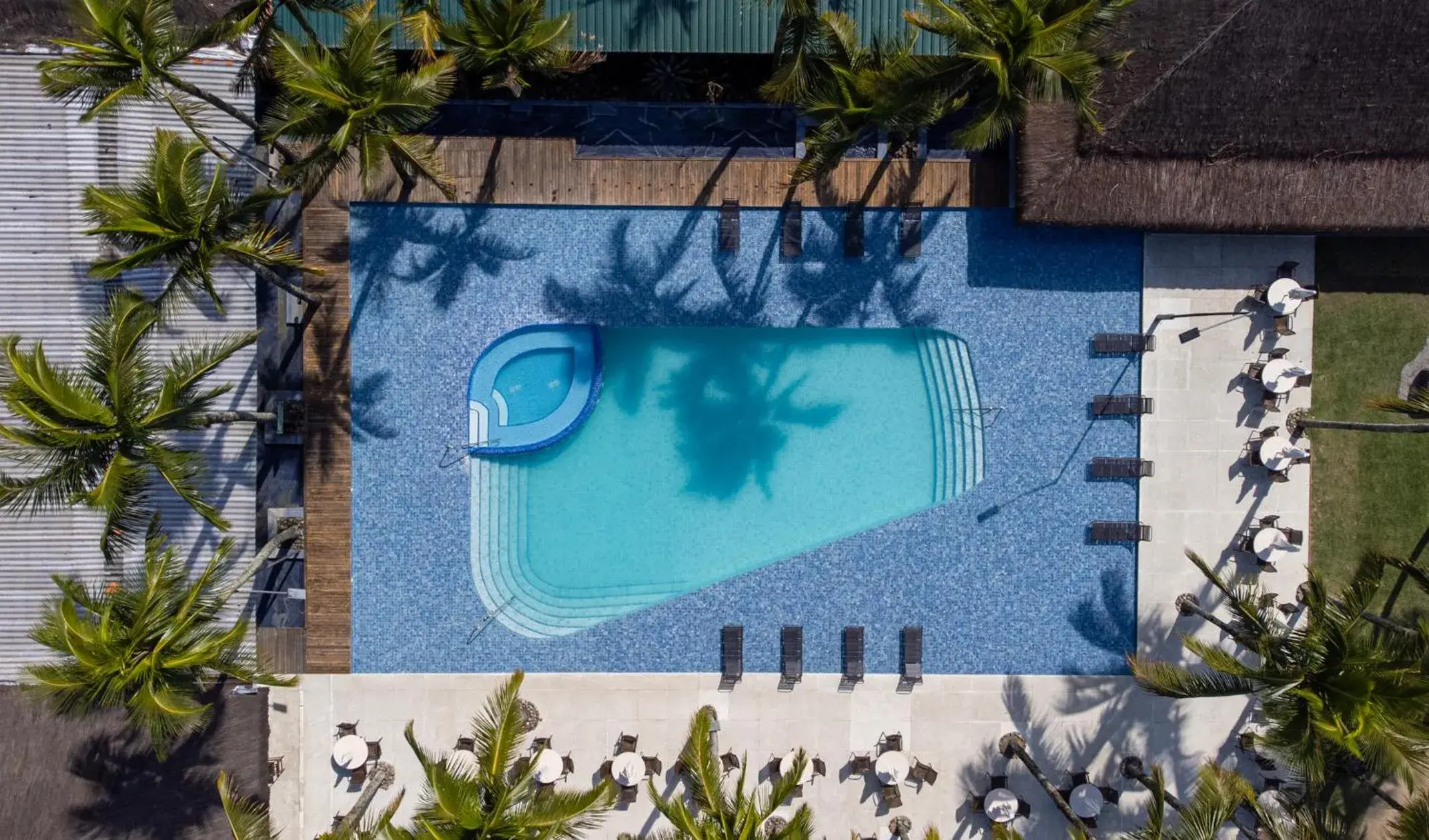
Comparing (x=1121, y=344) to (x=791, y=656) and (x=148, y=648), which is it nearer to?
(x=791, y=656)

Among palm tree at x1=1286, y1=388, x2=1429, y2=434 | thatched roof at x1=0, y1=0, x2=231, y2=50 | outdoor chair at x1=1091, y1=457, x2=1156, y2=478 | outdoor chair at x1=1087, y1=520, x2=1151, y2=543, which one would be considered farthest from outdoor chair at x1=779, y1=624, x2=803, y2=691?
thatched roof at x1=0, y1=0, x2=231, y2=50

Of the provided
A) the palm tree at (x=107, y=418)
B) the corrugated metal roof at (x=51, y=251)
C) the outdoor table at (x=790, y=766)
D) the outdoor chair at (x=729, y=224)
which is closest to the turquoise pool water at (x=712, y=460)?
the outdoor chair at (x=729, y=224)

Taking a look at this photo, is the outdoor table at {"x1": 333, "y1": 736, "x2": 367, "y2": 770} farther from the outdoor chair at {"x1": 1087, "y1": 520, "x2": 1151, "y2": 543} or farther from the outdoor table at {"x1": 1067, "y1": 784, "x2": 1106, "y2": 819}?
the outdoor chair at {"x1": 1087, "y1": 520, "x2": 1151, "y2": 543}

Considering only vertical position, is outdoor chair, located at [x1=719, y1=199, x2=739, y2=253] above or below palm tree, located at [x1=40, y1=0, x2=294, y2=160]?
below

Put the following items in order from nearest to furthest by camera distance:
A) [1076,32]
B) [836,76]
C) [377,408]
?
1. [1076,32]
2. [836,76]
3. [377,408]

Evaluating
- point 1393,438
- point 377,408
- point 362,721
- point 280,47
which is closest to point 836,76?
point 280,47

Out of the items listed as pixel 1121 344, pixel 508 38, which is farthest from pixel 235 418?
pixel 1121 344

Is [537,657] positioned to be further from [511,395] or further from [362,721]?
[511,395]
